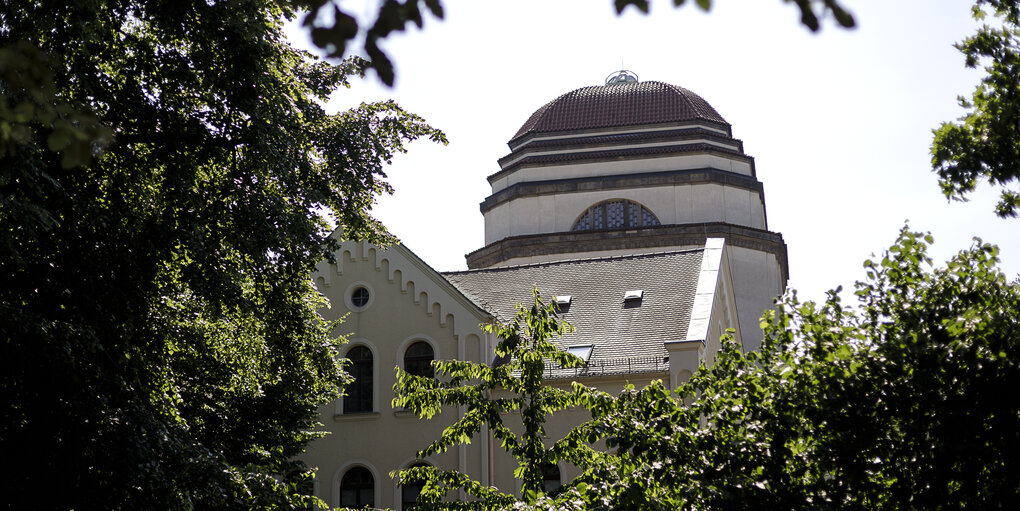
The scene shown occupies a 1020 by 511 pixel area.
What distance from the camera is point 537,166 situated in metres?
44.2

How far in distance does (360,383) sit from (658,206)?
20420mm

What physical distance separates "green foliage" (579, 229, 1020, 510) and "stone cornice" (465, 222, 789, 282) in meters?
29.7

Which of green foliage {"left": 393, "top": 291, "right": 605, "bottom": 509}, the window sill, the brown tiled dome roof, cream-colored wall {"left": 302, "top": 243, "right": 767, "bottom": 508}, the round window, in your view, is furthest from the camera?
the brown tiled dome roof

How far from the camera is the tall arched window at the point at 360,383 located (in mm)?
24391

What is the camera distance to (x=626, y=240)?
4125 centimetres

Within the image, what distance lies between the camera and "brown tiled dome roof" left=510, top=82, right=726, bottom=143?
45562 millimetres

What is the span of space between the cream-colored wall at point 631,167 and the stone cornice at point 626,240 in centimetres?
283

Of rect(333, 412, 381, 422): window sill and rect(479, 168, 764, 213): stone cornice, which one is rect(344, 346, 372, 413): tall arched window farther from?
rect(479, 168, 764, 213): stone cornice

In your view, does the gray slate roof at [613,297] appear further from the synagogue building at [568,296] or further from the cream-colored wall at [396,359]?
the cream-colored wall at [396,359]

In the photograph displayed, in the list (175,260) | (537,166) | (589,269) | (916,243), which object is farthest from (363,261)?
(537,166)

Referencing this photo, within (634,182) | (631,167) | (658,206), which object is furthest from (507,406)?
(631,167)

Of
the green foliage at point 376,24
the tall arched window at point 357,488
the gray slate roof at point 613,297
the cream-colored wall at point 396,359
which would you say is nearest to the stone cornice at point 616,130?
the gray slate roof at point 613,297

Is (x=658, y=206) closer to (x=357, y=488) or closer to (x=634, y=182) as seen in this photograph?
(x=634, y=182)

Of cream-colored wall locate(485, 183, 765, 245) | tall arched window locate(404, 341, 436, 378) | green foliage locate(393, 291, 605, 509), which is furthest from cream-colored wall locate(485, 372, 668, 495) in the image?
cream-colored wall locate(485, 183, 765, 245)
